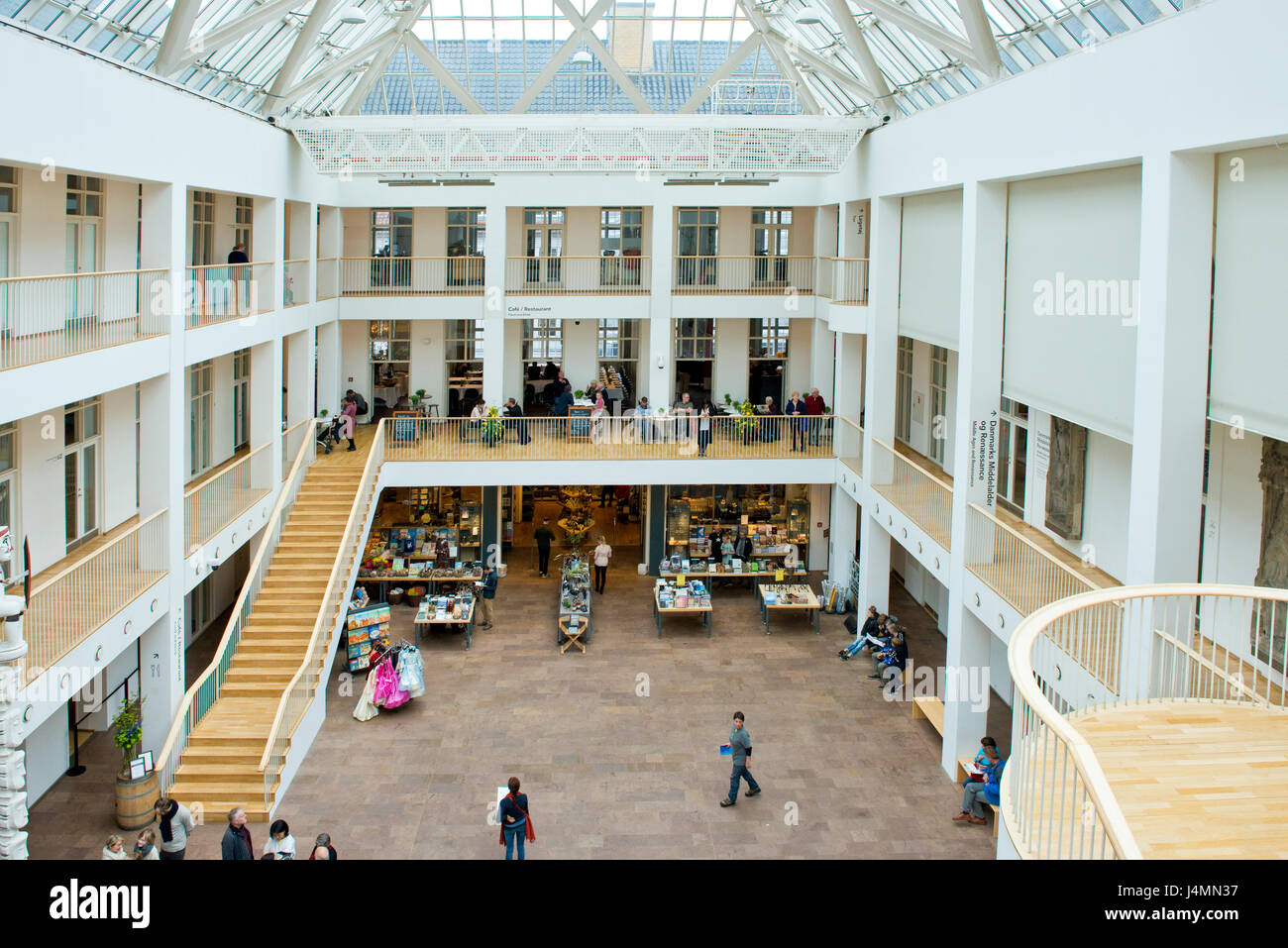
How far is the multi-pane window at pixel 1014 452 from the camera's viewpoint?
1805 cm

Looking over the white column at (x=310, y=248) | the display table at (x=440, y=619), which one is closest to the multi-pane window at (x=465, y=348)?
the white column at (x=310, y=248)

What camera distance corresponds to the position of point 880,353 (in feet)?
A: 69.1

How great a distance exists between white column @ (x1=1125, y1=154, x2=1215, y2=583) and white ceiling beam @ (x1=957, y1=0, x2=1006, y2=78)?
197 inches

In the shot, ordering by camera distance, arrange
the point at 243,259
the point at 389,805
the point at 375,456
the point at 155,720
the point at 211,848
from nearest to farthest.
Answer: the point at 211,848 < the point at 389,805 < the point at 155,720 < the point at 243,259 < the point at 375,456

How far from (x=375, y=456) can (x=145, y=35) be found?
898 cm

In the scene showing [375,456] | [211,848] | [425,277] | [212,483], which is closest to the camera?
[211,848]

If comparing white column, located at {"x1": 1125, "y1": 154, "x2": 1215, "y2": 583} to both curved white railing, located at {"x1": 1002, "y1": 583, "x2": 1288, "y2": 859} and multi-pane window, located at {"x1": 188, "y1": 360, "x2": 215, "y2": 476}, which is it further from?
multi-pane window, located at {"x1": 188, "y1": 360, "x2": 215, "y2": 476}

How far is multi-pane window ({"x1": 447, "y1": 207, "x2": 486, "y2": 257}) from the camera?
28609mm

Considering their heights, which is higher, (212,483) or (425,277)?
(425,277)

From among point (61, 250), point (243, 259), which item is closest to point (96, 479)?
point (61, 250)

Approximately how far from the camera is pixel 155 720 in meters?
16.1

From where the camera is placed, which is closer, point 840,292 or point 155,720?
point 155,720

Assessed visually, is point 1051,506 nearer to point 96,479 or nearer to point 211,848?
point 211,848

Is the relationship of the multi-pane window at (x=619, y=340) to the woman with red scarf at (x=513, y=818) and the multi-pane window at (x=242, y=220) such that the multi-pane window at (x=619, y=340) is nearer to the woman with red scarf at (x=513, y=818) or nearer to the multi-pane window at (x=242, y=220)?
the multi-pane window at (x=242, y=220)
